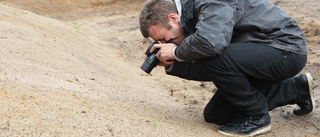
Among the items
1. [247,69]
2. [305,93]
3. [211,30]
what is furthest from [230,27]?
[305,93]

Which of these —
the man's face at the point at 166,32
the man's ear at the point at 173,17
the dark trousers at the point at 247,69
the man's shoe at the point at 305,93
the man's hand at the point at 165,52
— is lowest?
the man's shoe at the point at 305,93

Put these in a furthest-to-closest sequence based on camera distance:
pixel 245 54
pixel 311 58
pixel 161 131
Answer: pixel 311 58
pixel 245 54
pixel 161 131

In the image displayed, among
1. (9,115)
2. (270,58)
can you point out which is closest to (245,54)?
(270,58)

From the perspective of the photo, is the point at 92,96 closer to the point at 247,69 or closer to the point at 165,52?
the point at 165,52

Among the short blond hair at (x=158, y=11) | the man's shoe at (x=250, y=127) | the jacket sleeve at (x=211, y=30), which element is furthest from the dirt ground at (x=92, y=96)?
the short blond hair at (x=158, y=11)

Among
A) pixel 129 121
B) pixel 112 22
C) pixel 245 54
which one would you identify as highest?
pixel 245 54

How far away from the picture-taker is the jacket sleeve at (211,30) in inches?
65.3

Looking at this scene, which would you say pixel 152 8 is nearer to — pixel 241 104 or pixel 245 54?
pixel 245 54

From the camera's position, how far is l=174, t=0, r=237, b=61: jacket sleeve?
1658 mm

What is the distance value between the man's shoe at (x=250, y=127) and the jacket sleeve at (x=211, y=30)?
50 cm

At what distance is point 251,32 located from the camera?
1892 millimetres

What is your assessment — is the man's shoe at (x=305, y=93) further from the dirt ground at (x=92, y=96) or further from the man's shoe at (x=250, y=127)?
the man's shoe at (x=250, y=127)

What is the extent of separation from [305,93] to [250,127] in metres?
0.58

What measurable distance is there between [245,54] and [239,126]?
458mm
